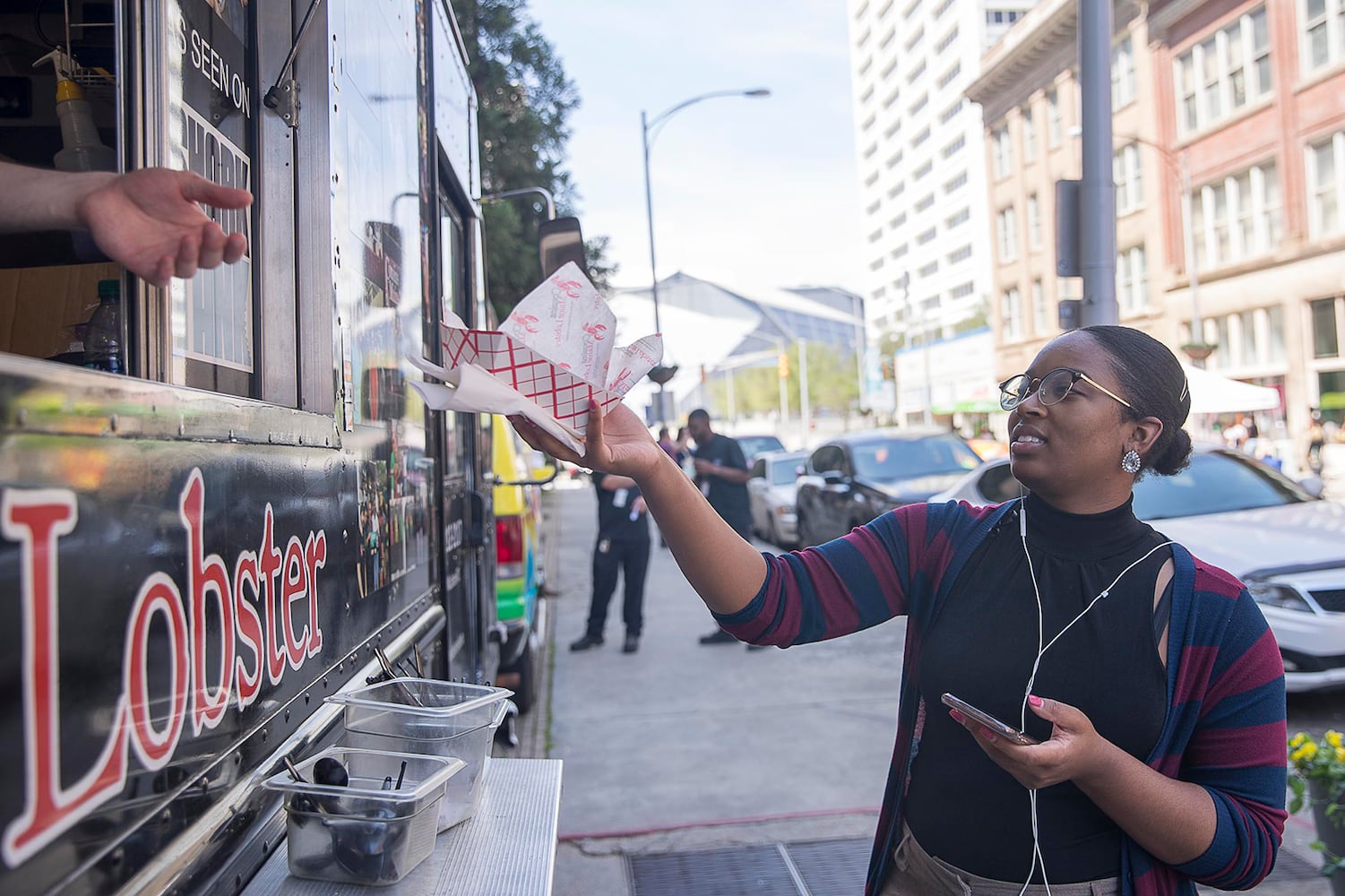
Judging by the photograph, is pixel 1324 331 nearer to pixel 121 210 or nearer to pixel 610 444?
pixel 610 444

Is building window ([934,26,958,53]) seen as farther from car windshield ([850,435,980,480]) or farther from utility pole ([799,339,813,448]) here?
car windshield ([850,435,980,480])

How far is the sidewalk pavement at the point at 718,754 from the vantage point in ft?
15.0

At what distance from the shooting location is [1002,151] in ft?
142

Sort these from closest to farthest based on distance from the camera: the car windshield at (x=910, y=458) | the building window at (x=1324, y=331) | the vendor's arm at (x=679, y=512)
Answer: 1. the vendor's arm at (x=679, y=512)
2. the car windshield at (x=910, y=458)
3. the building window at (x=1324, y=331)

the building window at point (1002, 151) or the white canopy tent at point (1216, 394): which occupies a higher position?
the building window at point (1002, 151)

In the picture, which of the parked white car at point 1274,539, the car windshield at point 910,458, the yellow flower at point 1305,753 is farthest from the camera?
the car windshield at point 910,458

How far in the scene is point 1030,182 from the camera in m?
40.8

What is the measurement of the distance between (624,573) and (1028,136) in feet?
123

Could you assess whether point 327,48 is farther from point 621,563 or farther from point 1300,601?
point 621,563

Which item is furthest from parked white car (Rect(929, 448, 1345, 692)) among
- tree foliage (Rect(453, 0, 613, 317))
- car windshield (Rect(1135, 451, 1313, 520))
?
tree foliage (Rect(453, 0, 613, 317))

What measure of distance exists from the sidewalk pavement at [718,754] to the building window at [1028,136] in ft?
116

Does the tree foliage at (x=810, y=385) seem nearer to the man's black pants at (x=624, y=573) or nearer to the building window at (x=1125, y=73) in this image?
the building window at (x=1125, y=73)

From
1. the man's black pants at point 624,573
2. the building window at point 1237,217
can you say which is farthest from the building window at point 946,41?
the man's black pants at point 624,573

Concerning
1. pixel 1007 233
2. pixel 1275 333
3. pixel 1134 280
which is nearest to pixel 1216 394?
pixel 1275 333
